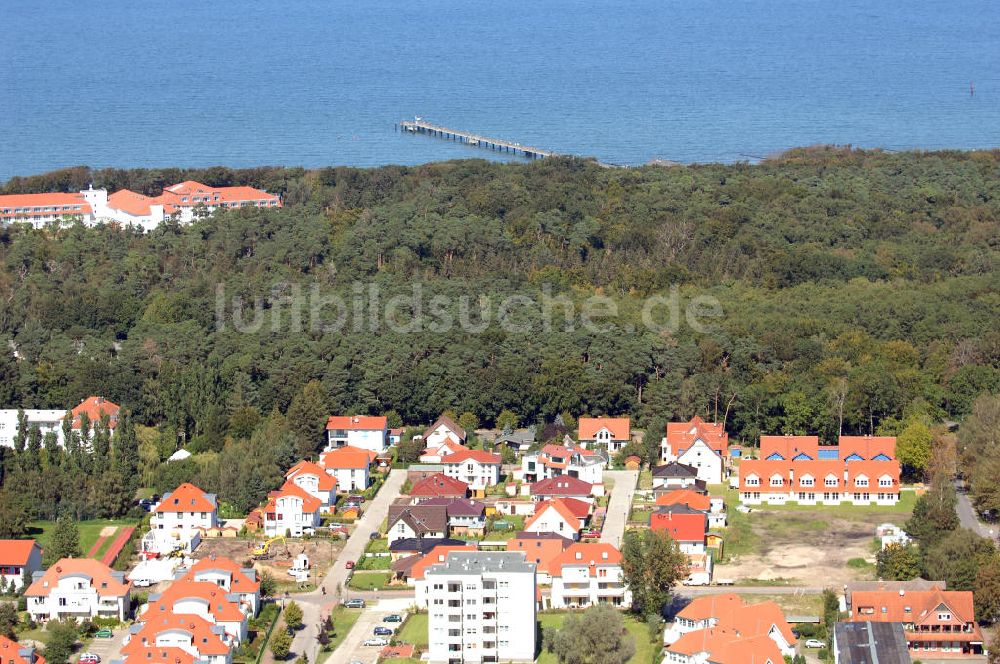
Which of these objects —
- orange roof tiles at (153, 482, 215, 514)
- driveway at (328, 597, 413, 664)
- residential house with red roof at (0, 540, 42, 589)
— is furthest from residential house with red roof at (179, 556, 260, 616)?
orange roof tiles at (153, 482, 215, 514)

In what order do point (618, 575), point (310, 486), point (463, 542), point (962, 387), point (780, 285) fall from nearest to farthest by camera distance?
1. point (618, 575)
2. point (463, 542)
3. point (310, 486)
4. point (962, 387)
5. point (780, 285)

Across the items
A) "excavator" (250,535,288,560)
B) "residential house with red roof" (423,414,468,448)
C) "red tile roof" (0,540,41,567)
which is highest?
"residential house with red roof" (423,414,468,448)

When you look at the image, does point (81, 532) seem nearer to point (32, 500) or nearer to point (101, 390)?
point (32, 500)

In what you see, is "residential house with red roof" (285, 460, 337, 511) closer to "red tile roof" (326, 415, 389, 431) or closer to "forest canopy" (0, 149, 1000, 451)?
"red tile roof" (326, 415, 389, 431)

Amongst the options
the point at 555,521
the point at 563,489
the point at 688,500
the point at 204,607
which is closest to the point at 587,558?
the point at 555,521

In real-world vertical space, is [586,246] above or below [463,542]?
above

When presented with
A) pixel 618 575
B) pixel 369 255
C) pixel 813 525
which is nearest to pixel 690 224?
pixel 369 255

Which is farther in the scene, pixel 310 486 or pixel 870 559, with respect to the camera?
pixel 310 486
